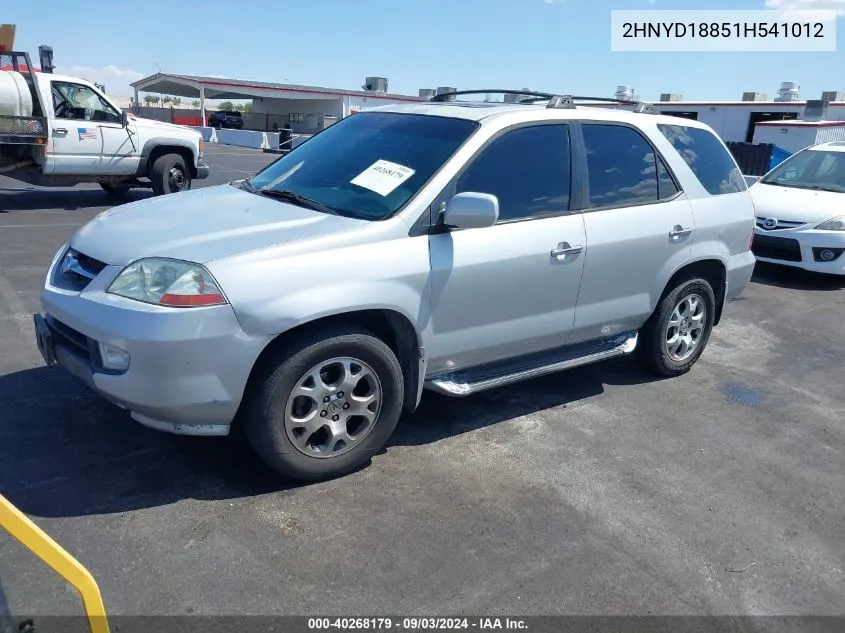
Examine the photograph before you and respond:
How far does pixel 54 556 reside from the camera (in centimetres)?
195

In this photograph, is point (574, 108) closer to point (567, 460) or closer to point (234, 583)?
point (567, 460)

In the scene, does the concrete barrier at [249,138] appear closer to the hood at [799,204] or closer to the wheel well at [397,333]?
the hood at [799,204]

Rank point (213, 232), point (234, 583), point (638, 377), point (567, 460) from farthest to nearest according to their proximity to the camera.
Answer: point (638, 377)
point (567, 460)
point (213, 232)
point (234, 583)

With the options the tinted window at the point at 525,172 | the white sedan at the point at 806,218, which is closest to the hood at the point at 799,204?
the white sedan at the point at 806,218

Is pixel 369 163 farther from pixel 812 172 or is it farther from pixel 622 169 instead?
pixel 812 172

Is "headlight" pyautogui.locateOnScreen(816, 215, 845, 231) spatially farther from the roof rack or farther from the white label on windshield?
the white label on windshield

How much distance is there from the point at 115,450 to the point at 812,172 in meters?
9.55

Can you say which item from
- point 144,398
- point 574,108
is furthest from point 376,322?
point 574,108

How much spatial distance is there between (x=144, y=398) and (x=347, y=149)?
202 cm

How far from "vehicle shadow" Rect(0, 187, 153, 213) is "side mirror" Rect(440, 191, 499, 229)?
8557mm

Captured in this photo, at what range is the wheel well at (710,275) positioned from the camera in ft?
16.9

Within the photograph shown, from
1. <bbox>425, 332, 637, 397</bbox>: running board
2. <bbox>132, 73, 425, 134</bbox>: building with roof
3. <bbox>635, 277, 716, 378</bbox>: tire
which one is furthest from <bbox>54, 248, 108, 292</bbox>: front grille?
<bbox>132, 73, 425, 134</bbox>: building with roof

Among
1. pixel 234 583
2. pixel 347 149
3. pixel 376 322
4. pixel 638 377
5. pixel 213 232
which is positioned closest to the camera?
pixel 234 583

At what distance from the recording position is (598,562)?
10.4ft
